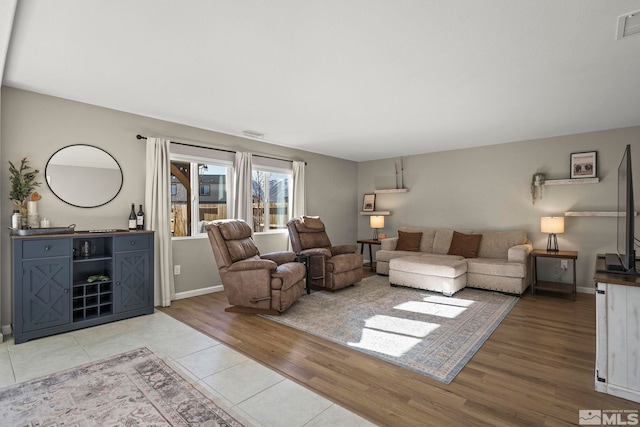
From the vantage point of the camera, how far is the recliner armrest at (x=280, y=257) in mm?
4379

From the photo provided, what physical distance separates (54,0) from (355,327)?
337 cm

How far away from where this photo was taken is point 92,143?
3.57 metres

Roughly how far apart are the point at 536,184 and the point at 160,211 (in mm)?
5623

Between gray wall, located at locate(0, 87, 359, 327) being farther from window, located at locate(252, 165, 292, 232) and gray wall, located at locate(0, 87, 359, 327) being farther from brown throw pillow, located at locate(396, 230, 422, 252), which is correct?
brown throw pillow, located at locate(396, 230, 422, 252)

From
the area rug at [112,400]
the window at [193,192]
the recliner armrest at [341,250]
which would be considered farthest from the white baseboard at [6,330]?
the recliner armrest at [341,250]

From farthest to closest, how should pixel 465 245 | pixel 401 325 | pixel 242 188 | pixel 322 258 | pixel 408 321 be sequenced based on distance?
pixel 465 245, pixel 242 188, pixel 322 258, pixel 408 321, pixel 401 325

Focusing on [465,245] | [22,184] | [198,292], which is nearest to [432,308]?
[465,245]

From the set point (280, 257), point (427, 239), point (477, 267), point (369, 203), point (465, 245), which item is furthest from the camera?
point (369, 203)

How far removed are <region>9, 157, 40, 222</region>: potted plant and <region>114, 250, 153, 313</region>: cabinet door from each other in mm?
950

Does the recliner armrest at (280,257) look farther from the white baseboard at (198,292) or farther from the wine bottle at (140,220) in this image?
the wine bottle at (140,220)

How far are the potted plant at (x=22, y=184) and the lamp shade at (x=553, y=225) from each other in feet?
20.9

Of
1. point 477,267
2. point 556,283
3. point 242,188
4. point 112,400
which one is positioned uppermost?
point 242,188

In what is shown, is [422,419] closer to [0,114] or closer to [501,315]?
[501,315]

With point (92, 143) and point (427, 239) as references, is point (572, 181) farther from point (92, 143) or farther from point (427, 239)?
point (92, 143)
